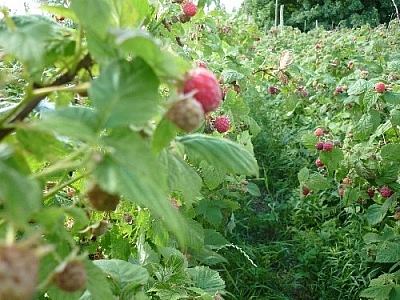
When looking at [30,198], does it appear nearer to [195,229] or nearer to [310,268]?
[195,229]

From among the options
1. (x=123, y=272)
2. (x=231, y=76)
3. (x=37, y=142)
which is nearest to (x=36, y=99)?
(x=37, y=142)

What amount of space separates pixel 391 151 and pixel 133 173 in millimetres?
2081

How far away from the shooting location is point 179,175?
0.69 meters

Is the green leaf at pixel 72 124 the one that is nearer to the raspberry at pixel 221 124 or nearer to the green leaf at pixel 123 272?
the green leaf at pixel 123 272

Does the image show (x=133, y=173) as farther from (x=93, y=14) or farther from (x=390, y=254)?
(x=390, y=254)

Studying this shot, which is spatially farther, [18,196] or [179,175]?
[179,175]

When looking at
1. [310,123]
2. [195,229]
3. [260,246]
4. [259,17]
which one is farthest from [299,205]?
[259,17]

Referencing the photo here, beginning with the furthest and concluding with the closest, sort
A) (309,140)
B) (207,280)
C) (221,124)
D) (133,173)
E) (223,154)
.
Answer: (309,140)
(221,124)
(207,280)
(223,154)
(133,173)

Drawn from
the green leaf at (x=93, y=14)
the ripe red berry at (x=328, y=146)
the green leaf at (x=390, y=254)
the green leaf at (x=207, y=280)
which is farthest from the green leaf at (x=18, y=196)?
the ripe red berry at (x=328, y=146)

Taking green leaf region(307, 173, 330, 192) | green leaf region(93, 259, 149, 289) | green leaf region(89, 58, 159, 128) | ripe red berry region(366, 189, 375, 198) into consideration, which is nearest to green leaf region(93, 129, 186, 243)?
green leaf region(89, 58, 159, 128)

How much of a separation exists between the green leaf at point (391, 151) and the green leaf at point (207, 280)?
1.17 meters

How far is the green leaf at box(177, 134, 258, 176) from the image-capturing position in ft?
2.16

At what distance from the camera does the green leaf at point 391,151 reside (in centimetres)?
238

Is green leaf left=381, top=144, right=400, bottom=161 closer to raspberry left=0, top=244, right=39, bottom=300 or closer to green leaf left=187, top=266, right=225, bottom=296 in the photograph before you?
green leaf left=187, top=266, right=225, bottom=296
